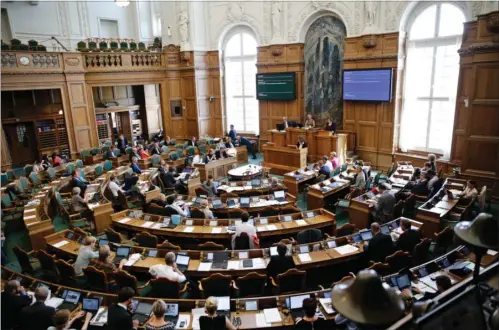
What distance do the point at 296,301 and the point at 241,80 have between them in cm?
1623

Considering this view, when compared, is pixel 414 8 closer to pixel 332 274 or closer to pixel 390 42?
pixel 390 42

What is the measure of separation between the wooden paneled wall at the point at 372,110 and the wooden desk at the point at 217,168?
18.0 feet

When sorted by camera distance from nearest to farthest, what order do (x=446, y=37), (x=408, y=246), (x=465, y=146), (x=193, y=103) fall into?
(x=408, y=246), (x=465, y=146), (x=446, y=37), (x=193, y=103)

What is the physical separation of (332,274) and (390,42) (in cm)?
1063

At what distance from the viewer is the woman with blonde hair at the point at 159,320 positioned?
5039mm

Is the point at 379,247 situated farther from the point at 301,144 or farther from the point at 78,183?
the point at 78,183

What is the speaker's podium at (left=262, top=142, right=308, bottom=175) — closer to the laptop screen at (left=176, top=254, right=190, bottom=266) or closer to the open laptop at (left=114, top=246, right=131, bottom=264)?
the laptop screen at (left=176, top=254, right=190, bottom=266)

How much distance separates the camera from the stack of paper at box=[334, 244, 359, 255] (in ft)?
23.9

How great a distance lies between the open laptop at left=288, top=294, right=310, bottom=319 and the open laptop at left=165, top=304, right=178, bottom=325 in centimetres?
168

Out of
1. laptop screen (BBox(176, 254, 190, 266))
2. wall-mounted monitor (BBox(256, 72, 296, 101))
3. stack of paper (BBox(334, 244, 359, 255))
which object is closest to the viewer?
laptop screen (BBox(176, 254, 190, 266))

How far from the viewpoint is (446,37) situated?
1378 centimetres

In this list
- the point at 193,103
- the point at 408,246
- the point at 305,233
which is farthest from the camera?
the point at 193,103

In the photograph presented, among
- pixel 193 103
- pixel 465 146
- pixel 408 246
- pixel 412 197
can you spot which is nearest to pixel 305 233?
pixel 408 246

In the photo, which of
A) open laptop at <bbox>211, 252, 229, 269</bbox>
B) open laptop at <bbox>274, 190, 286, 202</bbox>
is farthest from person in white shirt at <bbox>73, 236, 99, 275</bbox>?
open laptop at <bbox>274, 190, 286, 202</bbox>
